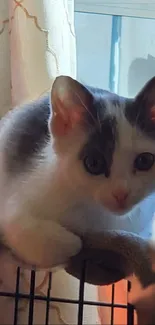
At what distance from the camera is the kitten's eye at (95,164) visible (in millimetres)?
664

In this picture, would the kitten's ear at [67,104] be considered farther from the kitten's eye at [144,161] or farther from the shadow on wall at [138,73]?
the shadow on wall at [138,73]

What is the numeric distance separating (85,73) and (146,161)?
Result: 2.52 feet

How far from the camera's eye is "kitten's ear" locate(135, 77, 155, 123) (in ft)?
2.22

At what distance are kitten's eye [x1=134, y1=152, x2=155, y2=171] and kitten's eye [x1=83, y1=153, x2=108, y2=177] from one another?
0.04 meters

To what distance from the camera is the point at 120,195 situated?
65cm

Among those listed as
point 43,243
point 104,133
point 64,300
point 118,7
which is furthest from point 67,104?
point 118,7

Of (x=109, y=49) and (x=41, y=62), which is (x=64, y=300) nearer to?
(x=41, y=62)

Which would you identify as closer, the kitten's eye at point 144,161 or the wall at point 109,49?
the kitten's eye at point 144,161

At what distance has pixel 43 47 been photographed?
1.04 metres

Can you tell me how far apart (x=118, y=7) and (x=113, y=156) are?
81 centimetres

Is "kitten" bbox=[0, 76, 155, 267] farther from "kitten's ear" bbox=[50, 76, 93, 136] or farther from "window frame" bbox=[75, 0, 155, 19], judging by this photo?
"window frame" bbox=[75, 0, 155, 19]

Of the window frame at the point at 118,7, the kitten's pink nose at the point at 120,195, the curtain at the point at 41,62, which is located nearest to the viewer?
the kitten's pink nose at the point at 120,195

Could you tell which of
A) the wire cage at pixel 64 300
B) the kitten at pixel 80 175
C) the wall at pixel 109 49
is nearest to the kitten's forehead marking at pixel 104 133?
the kitten at pixel 80 175

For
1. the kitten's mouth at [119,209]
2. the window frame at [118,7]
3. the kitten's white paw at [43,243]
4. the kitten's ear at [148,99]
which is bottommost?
the kitten's white paw at [43,243]
